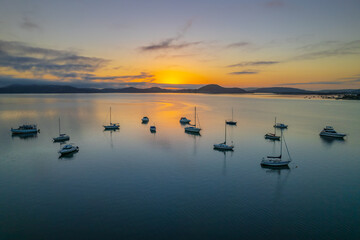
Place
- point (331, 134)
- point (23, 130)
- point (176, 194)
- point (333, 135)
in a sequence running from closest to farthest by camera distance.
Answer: point (176, 194) → point (333, 135) → point (331, 134) → point (23, 130)

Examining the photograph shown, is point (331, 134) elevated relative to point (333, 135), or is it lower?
elevated

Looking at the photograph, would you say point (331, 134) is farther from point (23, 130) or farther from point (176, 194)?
point (23, 130)

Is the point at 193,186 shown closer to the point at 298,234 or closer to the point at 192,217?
the point at 192,217

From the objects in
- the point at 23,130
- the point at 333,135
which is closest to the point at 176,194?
the point at 333,135

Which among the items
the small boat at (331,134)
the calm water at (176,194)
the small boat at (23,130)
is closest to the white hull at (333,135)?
the small boat at (331,134)

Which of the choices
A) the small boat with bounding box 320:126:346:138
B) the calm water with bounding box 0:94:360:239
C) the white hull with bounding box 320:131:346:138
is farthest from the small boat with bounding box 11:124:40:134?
the small boat with bounding box 320:126:346:138

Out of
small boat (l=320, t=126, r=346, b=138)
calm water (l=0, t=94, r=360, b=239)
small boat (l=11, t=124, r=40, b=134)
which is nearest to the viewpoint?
calm water (l=0, t=94, r=360, b=239)

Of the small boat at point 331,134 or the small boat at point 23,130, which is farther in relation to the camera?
the small boat at point 23,130

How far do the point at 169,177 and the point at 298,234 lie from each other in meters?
15.1

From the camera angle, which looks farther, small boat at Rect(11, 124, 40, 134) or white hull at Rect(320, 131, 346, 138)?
small boat at Rect(11, 124, 40, 134)

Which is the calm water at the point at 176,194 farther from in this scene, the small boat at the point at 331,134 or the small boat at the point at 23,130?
the small boat at the point at 23,130

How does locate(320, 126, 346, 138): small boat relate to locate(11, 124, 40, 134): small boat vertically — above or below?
below

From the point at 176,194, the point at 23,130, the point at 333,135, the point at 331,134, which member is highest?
the point at 23,130

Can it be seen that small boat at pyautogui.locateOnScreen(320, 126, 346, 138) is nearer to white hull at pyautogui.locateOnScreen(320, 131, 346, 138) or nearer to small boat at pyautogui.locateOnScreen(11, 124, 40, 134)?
white hull at pyautogui.locateOnScreen(320, 131, 346, 138)
